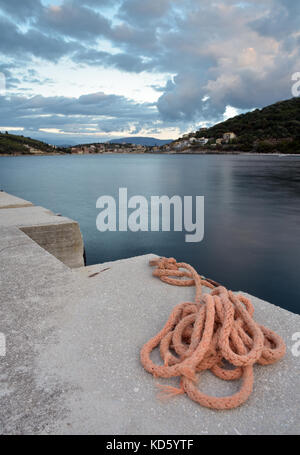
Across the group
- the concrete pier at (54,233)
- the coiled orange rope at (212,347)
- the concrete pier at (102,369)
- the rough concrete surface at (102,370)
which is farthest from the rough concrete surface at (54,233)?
the coiled orange rope at (212,347)

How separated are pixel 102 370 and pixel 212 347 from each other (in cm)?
82

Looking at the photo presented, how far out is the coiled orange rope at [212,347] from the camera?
2.10 metres

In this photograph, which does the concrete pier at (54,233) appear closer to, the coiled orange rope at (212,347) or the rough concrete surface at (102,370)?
the rough concrete surface at (102,370)

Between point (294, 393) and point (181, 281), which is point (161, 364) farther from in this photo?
point (181, 281)

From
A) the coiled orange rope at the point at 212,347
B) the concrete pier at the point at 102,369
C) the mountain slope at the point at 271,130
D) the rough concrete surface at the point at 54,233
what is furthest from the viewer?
the mountain slope at the point at 271,130

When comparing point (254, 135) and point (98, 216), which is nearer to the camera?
point (98, 216)

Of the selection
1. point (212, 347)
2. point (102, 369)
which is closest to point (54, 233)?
point (102, 369)

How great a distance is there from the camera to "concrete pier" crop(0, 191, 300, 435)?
6.13 feet

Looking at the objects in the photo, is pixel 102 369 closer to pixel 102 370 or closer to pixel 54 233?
pixel 102 370

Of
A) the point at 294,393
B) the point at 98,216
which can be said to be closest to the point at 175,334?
the point at 294,393

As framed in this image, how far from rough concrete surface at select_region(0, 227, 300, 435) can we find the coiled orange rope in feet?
0.23

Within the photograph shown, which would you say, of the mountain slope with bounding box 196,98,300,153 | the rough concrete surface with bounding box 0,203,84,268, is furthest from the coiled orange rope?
the mountain slope with bounding box 196,98,300,153

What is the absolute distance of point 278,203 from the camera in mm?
19547
